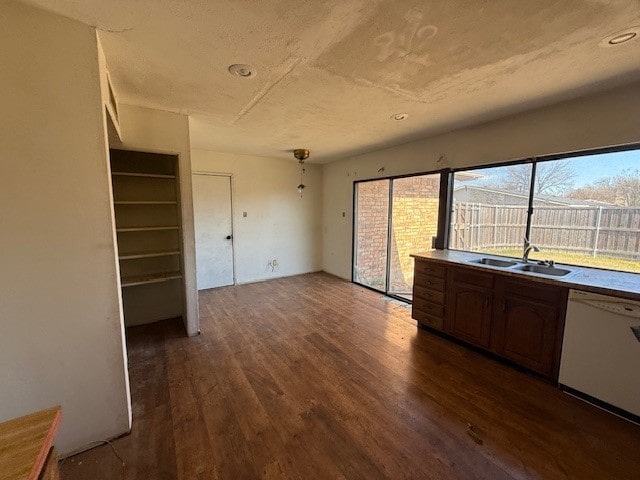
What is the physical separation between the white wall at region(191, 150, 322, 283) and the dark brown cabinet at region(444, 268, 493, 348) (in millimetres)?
3243

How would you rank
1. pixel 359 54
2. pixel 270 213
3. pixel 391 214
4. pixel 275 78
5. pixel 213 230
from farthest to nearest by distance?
pixel 270 213 → pixel 213 230 → pixel 391 214 → pixel 275 78 → pixel 359 54

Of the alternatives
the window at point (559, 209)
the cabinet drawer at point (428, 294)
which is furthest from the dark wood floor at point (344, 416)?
the window at point (559, 209)

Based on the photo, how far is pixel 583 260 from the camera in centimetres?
238

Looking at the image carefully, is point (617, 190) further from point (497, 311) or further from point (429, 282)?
point (429, 282)

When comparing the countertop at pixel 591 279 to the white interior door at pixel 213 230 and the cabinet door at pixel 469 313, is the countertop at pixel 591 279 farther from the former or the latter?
the white interior door at pixel 213 230

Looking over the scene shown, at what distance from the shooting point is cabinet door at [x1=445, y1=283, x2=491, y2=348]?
2.42 m

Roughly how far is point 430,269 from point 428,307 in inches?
16.8

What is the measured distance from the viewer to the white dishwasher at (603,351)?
1.68m

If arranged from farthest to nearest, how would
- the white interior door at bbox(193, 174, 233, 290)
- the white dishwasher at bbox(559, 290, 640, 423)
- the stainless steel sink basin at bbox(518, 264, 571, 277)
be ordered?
the white interior door at bbox(193, 174, 233, 290)
the stainless steel sink basin at bbox(518, 264, 571, 277)
the white dishwasher at bbox(559, 290, 640, 423)

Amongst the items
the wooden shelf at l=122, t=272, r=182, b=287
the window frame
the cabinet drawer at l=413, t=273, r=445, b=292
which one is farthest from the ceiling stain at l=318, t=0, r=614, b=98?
the wooden shelf at l=122, t=272, r=182, b=287

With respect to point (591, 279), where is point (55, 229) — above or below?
above

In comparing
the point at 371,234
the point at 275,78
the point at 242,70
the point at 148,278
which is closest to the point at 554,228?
the point at 371,234

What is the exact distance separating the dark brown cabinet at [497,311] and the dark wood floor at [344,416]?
18 cm

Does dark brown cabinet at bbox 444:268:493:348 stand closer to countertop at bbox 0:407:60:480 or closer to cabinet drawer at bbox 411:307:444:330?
cabinet drawer at bbox 411:307:444:330
